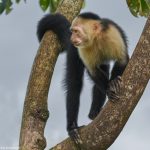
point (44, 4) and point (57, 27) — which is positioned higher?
point (44, 4)

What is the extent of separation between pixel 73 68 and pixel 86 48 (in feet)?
0.80

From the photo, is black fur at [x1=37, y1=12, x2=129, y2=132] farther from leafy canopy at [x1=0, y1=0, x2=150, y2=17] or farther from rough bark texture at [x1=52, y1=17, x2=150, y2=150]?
rough bark texture at [x1=52, y1=17, x2=150, y2=150]

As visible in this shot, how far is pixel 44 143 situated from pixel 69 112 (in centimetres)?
83

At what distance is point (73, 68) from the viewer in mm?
4336

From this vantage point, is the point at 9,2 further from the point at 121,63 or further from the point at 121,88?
the point at 121,88

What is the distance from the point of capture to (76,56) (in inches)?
171

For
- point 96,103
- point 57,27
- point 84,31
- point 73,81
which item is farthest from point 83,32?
point 96,103

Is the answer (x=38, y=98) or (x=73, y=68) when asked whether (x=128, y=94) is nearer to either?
(x=38, y=98)

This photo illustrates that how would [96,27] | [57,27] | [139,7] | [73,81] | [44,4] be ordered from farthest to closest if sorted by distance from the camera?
[44,4] → [139,7] → [73,81] → [96,27] → [57,27]

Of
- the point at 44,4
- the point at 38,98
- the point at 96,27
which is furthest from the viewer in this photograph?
the point at 44,4

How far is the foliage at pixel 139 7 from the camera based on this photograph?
4832mm

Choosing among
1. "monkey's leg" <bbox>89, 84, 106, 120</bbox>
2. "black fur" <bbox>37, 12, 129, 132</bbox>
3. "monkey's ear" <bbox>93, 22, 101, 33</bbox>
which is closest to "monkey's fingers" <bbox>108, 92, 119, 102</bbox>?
"black fur" <bbox>37, 12, 129, 132</bbox>

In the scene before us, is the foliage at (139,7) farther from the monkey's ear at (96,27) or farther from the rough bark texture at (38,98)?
the rough bark texture at (38,98)

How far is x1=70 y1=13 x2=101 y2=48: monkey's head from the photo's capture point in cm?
412
